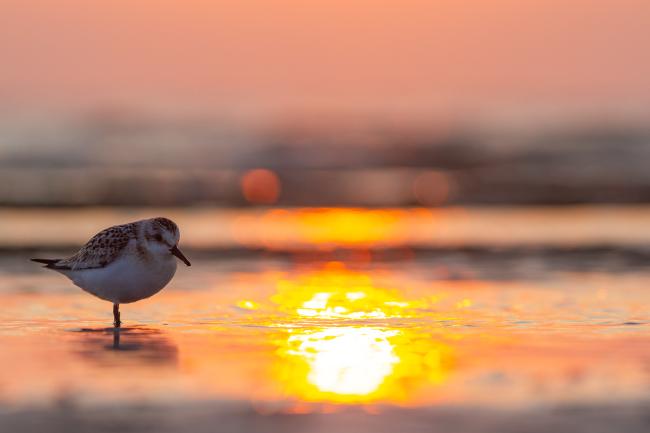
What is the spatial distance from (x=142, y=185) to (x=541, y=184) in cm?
845

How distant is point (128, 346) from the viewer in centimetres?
824

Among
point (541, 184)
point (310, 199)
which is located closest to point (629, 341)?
point (310, 199)

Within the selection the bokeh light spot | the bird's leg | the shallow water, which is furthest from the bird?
the bokeh light spot

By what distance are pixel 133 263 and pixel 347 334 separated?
6.07 feet

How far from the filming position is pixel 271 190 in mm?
25875

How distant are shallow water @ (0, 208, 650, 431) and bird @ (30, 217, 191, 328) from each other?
0.86 feet

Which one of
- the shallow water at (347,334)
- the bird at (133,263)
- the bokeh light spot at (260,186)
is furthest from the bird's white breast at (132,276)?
the bokeh light spot at (260,186)

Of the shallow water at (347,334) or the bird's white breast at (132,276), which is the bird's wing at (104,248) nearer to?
the bird's white breast at (132,276)

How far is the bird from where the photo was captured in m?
9.37

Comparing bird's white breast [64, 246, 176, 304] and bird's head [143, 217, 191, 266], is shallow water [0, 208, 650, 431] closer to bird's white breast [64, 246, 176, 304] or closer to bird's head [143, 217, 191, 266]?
bird's white breast [64, 246, 176, 304]

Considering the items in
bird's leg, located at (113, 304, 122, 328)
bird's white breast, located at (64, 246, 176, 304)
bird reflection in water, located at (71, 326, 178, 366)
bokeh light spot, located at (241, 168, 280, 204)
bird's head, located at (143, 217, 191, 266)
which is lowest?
bird reflection in water, located at (71, 326, 178, 366)

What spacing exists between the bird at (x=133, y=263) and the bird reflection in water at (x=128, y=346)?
35 cm

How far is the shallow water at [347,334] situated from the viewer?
6.56m

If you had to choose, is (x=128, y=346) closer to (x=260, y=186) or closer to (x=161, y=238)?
(x=161, y=238)
